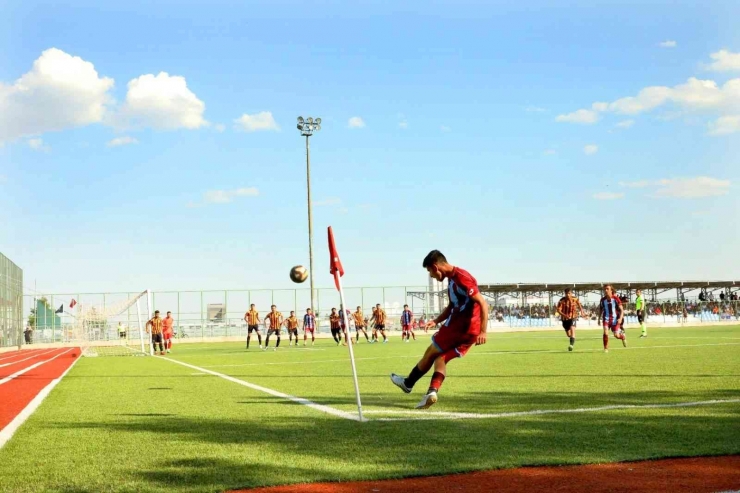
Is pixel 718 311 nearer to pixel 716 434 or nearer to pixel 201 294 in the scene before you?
pixel 201 294

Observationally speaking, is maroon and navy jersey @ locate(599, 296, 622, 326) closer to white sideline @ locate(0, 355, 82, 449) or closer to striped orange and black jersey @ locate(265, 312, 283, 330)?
white sideline @ locate(0, 355, 82, 449)

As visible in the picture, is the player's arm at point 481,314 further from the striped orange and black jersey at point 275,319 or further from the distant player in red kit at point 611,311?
the striped orange and black jersey at point 275,319

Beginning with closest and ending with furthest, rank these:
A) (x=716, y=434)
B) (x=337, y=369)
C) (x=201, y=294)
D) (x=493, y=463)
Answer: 1. (x=493, y=463)
2. (x=716, y=434)
3. (x=337, y=369)
4. (x=201, y=294)

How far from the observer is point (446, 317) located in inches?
360

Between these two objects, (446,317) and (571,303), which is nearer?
(446,317)

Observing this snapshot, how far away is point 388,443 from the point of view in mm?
6449

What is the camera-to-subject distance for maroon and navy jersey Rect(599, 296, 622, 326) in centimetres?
2248

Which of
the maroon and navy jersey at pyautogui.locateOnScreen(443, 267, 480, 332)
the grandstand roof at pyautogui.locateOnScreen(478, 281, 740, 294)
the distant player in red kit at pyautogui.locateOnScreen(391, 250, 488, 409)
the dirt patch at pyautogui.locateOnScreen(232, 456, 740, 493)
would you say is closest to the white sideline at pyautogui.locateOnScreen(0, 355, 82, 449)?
the dirt patch at pyautogui.locateOnScreen(232, 456, 740, 493)

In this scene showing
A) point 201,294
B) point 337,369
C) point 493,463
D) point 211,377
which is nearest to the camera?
point 493,463

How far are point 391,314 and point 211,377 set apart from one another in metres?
44.6

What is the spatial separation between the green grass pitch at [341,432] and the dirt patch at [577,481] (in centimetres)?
19

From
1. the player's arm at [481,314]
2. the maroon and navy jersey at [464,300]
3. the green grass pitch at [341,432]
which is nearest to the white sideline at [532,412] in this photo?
the green grass pitch at [341,432]

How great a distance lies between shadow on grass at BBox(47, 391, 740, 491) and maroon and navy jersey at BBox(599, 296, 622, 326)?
1439 centimetres

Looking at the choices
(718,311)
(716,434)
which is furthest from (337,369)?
(718,311)
